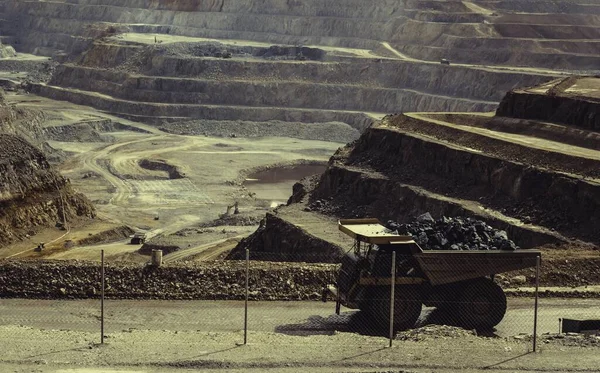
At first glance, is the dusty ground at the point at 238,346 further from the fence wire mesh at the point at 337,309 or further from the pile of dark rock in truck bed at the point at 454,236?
the pile of dark rock in truck bed at the point at 454,236

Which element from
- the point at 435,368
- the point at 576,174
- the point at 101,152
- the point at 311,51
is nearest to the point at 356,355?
the point at 435,368

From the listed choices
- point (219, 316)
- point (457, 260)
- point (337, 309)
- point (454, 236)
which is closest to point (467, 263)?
point (457, 260)

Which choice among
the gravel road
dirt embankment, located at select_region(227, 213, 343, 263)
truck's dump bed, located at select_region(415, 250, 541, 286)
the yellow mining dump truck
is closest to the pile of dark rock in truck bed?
truck's dump bed, located at select_region(415, 250, 541, 286)

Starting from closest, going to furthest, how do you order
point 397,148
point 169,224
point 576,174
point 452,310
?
point 452,310 < point 576,174 < point 397,148 < point 169,224

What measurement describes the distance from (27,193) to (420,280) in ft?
102

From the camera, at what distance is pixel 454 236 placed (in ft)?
89.6

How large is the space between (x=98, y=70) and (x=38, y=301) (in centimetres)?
10278

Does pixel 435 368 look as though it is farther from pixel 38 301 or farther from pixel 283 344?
pixel 38 301

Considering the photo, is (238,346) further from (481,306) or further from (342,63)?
(342,63)

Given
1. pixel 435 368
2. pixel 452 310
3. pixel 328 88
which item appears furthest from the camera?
pixel 328 88

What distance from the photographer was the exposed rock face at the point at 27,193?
168 ft

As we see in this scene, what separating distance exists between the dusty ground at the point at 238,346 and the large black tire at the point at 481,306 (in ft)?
3.10

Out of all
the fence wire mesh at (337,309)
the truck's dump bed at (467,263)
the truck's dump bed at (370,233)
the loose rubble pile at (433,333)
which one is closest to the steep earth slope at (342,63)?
the fence wire mesh at (337,309)

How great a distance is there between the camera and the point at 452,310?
26.9 metres
